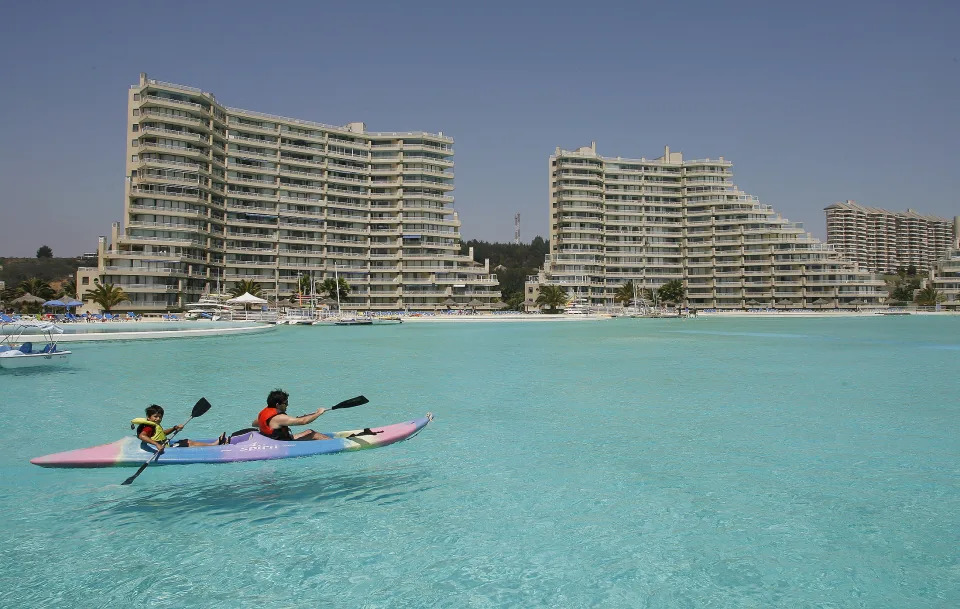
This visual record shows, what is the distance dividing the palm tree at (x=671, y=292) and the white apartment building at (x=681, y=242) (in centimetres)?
1016

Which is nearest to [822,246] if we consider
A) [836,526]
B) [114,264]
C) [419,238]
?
[419,238]

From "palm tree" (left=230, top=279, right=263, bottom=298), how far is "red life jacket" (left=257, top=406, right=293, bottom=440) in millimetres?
96810

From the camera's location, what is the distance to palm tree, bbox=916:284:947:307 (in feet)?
496

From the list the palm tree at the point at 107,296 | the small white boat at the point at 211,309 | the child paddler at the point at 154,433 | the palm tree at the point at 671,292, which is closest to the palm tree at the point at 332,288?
the small white boat at the point at 211,309

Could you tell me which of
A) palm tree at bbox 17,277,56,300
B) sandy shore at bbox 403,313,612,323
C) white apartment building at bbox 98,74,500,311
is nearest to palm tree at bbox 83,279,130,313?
white apartment building at bbox 98,74,500,311

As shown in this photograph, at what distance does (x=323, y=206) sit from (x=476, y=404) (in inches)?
4332

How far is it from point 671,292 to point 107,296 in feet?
346

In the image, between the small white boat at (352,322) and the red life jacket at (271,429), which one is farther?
the small white boat at (352,322)

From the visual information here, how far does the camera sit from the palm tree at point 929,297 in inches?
5955

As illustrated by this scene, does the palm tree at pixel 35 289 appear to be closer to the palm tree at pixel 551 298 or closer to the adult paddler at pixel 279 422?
the palm tree at pixel 551 298

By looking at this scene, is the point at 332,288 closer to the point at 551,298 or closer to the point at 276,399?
the point at 551,298

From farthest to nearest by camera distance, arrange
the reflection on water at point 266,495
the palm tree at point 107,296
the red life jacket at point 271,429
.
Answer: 1. the palm tree at point 107,296
2. the red life jacket at point 271,429
3. the reflection on water at point 266,495

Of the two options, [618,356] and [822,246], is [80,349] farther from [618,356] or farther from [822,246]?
[822,246]

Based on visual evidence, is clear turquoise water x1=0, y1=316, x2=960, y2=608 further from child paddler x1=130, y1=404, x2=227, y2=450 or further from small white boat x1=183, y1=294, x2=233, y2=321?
small white boat x1=183, y1=294, x2=233, y2=321
